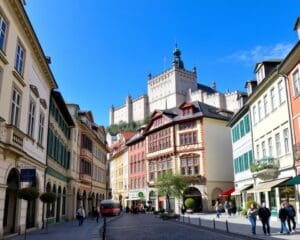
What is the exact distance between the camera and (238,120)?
41000 mm

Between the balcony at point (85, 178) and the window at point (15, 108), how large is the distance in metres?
25.5

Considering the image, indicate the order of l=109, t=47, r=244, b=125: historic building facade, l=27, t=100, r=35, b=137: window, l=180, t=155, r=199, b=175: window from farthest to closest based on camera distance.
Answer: l=109, t=47, r=244, b=125: historic building facade < l=180, t=155, r=199, b=175: window < l=27, t=100, r=35, b=137: window

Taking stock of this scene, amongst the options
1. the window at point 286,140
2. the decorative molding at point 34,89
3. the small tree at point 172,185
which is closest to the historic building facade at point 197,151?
the small tree at point 172,185

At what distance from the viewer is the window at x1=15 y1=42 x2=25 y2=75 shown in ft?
59.3

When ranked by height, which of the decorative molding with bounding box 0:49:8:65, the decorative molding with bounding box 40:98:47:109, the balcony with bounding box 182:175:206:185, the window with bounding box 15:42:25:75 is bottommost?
the balcony with bounding box 182:175:206:185

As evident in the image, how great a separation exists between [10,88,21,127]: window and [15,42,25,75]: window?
119 cm

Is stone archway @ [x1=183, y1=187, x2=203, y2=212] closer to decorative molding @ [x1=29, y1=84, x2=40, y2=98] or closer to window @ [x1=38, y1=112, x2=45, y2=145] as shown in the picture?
window @ [x1=38, y1=112, x2=45, y2=145]

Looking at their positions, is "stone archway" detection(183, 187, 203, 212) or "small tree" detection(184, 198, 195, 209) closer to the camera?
"small tree" detection(184, 198, 195, 209)

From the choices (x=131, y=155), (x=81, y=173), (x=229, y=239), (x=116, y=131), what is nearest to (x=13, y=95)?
(x=229, y=239)

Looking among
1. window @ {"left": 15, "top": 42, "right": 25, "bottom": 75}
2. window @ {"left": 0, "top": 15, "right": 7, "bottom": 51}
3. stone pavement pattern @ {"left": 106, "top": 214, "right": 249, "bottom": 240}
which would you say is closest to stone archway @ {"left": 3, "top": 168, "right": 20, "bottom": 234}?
stone pavement pattern @ {"left": 106, "top": 214, "right": 249, "bottom": 240}

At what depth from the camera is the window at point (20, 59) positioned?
1806cm

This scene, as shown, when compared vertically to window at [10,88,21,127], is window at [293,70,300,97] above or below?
above

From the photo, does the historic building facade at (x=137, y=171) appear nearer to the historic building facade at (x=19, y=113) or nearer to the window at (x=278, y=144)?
the window at (x=278, y=144)

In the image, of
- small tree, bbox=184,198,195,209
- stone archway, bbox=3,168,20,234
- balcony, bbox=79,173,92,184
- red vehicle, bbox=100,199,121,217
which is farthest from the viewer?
small tree, bbox=184,198,195,209
